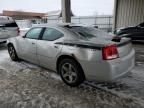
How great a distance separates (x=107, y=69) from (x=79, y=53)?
0.68 meters

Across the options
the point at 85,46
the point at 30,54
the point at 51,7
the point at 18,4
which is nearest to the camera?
the point at 85,46

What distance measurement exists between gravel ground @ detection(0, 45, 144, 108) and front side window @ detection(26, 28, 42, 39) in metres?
1.01

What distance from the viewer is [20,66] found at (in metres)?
6.21

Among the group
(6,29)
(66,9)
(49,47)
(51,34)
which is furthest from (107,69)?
→ (66,9)

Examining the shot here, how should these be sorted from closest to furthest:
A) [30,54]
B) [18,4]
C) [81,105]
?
[81,105]
[30,54]
[18,4]

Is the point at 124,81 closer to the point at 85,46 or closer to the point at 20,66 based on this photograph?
the point at 85,46


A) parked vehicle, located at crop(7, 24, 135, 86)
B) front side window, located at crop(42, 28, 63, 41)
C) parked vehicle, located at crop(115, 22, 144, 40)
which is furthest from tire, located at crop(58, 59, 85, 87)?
parked vehicle, located at crop(115, 22, 144, 40)

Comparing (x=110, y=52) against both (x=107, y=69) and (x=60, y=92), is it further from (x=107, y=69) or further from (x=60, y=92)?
(x=60, y=92)

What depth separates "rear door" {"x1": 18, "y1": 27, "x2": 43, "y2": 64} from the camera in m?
5.45

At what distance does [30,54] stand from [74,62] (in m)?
1.88

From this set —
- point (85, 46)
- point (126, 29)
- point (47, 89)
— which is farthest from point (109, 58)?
point (126, 29)

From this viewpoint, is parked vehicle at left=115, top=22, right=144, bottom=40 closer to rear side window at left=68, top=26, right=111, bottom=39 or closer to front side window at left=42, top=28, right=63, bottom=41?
rear side window at left=68, top=26, right=111, bottom=39

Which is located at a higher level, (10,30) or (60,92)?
(10,30)

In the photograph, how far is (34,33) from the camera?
18.5 feet
